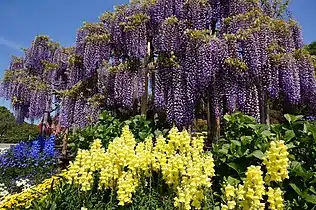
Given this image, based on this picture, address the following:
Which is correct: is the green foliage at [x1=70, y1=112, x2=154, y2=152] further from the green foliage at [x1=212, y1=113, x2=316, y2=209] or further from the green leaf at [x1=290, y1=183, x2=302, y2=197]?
the green leaf at [x1=290, y1=183, x2=302, y2=197]

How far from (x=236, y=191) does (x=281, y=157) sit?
0.37 metres

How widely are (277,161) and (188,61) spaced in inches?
162

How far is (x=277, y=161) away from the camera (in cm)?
230

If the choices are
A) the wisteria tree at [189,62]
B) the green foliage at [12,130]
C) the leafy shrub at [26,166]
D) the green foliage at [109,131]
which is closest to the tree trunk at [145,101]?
the wisteria tree at [189,62]

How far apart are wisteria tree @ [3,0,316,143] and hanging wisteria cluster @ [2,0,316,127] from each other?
16 millimetres

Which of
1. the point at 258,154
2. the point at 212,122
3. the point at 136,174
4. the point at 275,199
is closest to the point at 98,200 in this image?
the point at 136,174

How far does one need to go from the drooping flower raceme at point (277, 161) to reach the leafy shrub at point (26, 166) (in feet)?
14.7

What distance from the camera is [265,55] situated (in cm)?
638

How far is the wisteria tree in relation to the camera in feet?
20.3

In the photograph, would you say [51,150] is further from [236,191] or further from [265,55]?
[236,191]

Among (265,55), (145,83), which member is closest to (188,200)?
(265,55)

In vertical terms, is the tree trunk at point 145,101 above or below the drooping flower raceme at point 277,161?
above

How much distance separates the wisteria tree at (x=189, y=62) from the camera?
6195 mm

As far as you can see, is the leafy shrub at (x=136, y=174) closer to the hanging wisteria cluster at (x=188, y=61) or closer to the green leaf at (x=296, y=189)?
the green leaf at (x=296, y=189)
